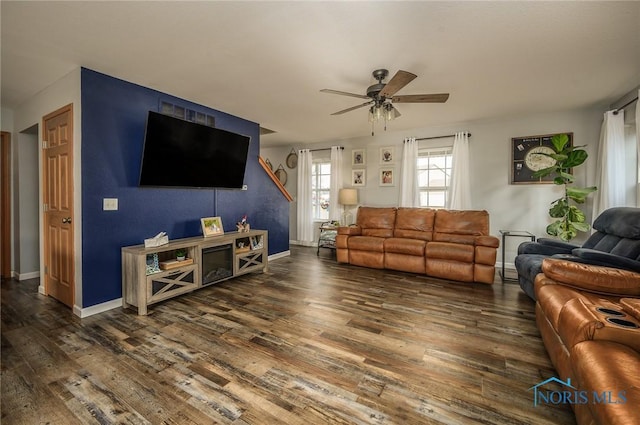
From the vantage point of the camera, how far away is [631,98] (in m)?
3.23

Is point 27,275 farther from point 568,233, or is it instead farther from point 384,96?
point 568,233

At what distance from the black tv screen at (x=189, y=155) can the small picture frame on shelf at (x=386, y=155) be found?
278 cm

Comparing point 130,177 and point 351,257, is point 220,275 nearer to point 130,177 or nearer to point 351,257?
point 130,177

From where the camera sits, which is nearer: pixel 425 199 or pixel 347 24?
pixel 347 24

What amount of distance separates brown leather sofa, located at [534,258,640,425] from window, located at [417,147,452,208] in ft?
10.0

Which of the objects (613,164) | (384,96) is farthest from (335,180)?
(613,164)

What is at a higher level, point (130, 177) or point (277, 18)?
point (277, 18)

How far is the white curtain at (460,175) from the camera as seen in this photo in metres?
4.68

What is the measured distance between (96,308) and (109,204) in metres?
1.04

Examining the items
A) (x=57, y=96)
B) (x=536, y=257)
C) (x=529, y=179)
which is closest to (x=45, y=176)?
(x=57, y=96)

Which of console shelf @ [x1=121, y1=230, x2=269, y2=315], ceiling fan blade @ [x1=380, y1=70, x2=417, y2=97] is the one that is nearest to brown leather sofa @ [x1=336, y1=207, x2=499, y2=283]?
console shelf @ [x1=121, y1=230, x2=269, y2=315]

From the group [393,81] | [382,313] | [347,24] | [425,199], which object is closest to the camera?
[347,24]

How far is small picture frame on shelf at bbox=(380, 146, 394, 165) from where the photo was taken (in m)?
5.46

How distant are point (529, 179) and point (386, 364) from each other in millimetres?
4043
